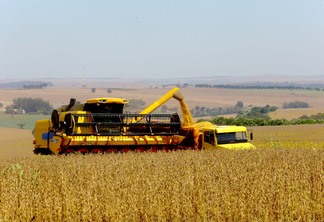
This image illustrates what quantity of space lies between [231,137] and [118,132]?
12.4 ft

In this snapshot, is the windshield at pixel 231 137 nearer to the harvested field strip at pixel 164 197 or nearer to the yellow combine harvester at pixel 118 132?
the yellow combine harvester at pixel 118 132

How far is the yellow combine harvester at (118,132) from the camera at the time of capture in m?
18.6

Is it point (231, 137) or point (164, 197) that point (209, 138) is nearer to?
point (231, 137)

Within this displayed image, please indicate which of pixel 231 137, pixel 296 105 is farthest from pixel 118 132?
pixel 296 105

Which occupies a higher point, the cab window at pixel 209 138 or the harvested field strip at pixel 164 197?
the harvested field strip at pixel 164 197

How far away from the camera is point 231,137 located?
19703 mm

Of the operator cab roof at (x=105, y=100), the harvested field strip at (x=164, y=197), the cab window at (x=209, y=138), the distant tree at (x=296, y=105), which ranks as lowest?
the distant tree at (x=296, y=105)

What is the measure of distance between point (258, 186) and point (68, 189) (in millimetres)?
2728

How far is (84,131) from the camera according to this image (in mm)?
18953

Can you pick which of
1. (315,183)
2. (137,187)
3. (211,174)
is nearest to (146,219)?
(137,187)

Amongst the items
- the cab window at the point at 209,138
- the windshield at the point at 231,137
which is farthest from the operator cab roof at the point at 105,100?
the windshield at the point at 231,137

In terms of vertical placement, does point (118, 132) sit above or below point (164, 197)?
below

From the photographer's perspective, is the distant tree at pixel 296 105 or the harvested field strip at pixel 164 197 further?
the distant tree at pixel 296 105

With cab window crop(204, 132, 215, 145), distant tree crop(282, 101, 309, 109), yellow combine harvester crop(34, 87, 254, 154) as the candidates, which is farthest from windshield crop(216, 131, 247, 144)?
distant tree crop(282, 101, 309, 109)
